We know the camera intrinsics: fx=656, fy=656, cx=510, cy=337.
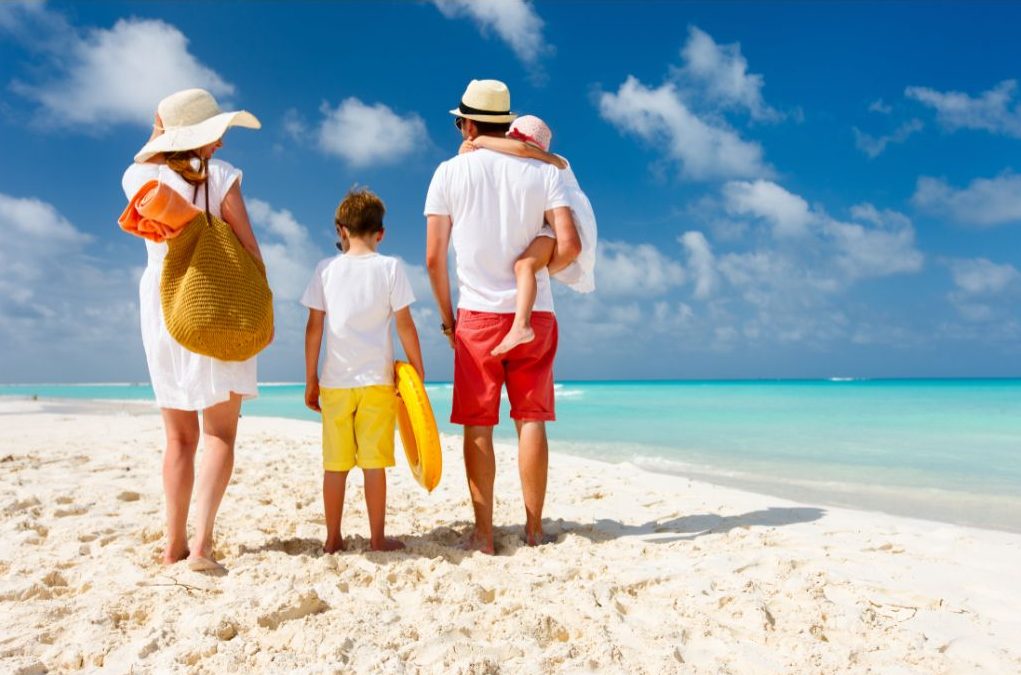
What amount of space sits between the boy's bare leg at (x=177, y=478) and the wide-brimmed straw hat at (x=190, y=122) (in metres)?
1.10

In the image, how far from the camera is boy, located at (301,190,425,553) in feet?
10.1

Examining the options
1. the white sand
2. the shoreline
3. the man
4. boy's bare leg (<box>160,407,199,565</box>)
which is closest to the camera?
the white sand

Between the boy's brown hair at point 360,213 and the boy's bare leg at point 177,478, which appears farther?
the boy's brown hair at point 360,213

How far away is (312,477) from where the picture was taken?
17.1 ft

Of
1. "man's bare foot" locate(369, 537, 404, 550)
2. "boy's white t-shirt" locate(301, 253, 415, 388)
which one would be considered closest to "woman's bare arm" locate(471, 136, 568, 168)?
"boy's white t-shirt" locate(301, 253, 415, 388)

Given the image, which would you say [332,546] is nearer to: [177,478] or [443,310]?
[177,478]

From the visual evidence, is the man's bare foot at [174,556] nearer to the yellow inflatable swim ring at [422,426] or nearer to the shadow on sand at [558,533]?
the shadow on sand at [558,533]

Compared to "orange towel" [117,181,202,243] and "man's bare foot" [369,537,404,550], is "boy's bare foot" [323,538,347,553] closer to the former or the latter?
"man's bare foot" [369,537,404,550]

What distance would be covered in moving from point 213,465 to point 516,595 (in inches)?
56.0

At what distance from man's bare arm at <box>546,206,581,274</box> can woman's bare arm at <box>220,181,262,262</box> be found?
1.40 meters

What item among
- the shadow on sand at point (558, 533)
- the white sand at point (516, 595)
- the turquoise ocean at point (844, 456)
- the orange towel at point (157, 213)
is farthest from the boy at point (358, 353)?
the turquoise ocean at point (844, 456)

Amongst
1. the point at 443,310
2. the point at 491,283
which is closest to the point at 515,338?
the point at 491,283

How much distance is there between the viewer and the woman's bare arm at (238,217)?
9.21 ft

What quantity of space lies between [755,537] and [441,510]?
192 cm
